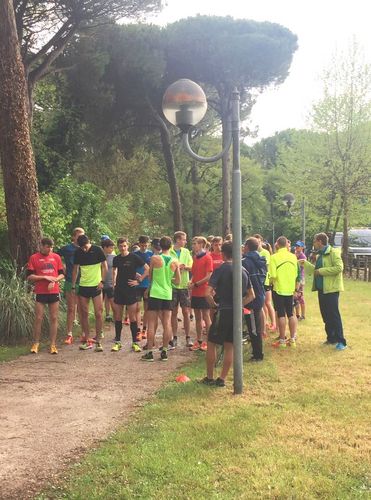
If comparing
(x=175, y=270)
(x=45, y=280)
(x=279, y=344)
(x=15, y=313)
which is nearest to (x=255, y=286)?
(x=175, y=270)

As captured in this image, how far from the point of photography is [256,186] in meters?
39.9

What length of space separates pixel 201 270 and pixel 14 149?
4.35m

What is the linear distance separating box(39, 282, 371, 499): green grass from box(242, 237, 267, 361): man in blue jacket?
29.7 inches

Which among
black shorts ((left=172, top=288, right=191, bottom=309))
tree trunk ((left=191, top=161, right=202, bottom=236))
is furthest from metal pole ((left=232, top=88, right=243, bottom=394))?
tree trunk ((left=191, top=161, right=202, bottom=236))

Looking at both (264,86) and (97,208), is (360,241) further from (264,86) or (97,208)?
(97,208)

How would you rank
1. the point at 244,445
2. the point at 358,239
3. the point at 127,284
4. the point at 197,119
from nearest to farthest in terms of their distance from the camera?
the point at 244,445, the point at 197,119, the point at 127,284, the point at 358,239

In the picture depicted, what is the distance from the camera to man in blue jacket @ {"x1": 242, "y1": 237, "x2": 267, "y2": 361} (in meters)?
7.16

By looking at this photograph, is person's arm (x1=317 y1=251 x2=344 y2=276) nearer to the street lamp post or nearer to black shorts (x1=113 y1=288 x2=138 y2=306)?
the street lamp post

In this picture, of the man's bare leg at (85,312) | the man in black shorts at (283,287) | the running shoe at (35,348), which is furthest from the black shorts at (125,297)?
the man in black shorts at (283,287)

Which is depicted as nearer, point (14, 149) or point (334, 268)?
point (334, 268)

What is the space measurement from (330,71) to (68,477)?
27168 millimetres

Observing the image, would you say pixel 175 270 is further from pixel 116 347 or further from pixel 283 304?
pixel 283 304

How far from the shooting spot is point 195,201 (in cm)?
3609

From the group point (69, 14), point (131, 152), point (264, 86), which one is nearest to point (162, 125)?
point (131, 152)
